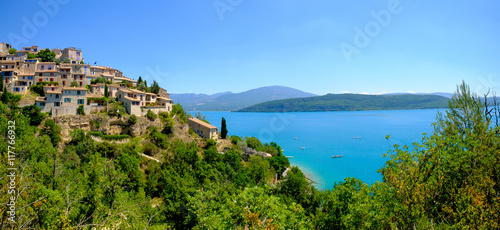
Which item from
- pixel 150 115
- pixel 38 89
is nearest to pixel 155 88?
pixel 150 115

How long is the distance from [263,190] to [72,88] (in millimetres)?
34805

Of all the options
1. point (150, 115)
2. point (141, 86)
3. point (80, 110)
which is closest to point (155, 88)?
point (141, 86)

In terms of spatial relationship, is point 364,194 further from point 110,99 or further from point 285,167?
point 110,99

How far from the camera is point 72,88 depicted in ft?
107

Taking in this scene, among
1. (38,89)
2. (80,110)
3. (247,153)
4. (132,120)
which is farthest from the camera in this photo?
(247,153)

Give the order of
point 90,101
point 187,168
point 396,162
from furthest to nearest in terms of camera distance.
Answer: point 90,101
point 187,168
point 396,162

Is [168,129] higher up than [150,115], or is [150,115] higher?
[150,115]

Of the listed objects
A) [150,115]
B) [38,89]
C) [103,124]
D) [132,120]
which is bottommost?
[103,124]

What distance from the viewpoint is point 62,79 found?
37250 mm

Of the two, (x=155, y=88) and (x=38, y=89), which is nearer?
(x=38, y=89)

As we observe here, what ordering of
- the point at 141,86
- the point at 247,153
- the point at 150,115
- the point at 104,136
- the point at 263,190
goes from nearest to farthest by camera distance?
1. the point at 263,190
2. the point at 104,136
3. the point at 150,115
4. the point at 247,153
5. the point at 141,86

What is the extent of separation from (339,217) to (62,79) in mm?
44733

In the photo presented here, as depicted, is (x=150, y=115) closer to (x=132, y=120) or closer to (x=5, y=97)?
(x=132, y=120)

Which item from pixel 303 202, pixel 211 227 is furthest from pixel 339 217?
pixel 303 202
